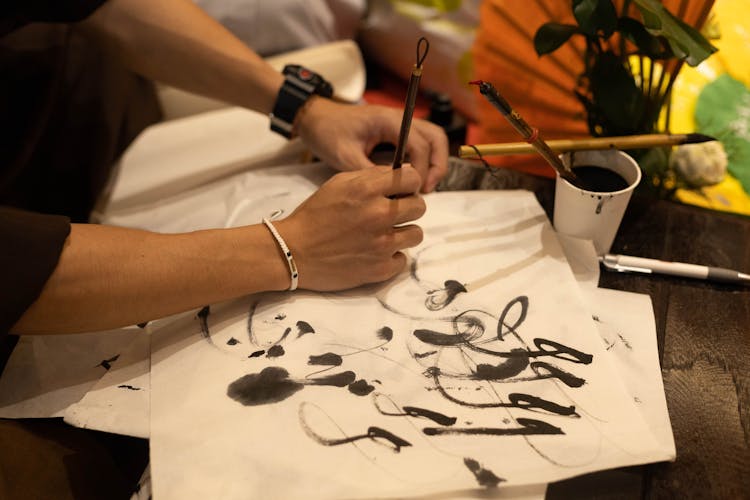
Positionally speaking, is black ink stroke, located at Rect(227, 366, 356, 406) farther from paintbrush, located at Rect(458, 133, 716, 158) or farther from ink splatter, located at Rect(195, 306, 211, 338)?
paintbrush, located at Rect(458, 133, 716, 158)

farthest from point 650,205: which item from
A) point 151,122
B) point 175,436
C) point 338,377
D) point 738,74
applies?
point 151,122

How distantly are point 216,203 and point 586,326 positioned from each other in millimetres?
465

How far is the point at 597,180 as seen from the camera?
23.8 inches

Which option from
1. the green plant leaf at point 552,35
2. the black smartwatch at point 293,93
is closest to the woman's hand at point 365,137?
the black smartwatch at point 293,93

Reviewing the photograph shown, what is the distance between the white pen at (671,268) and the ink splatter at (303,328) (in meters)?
0.32

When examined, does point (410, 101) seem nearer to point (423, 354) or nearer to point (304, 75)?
point (423, 354)

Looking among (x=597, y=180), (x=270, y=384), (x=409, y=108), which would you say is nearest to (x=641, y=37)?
(x=597, y=180)

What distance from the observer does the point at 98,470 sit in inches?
20.6

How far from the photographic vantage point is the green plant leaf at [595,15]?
58 centimetres

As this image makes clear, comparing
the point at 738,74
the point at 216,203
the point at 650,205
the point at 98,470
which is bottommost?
the point at 98,470

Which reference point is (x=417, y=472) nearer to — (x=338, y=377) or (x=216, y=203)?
(x=338, y=377)

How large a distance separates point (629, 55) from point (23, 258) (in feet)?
2.19

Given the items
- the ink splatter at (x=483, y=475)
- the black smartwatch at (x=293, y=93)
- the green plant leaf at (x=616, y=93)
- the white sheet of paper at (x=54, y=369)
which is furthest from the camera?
the black smartwatch at (x=293, y=93)

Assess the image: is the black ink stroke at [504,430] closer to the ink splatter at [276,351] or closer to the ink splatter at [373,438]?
the ink splatter at [373,438]
